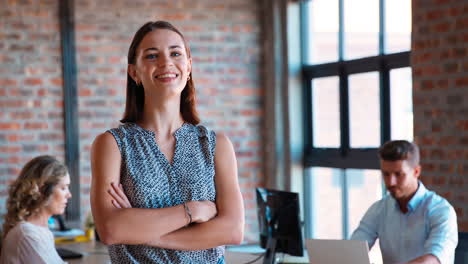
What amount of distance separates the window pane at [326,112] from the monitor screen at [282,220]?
1982 mm

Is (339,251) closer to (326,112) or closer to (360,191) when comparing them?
(360,191)

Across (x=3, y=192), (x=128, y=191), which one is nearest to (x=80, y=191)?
(x=3, y=192)

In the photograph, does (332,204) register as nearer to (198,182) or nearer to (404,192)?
(404,192)

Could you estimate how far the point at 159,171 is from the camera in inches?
80.0

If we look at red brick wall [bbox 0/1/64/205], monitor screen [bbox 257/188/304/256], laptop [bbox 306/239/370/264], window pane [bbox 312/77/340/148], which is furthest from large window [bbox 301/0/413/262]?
red brick wall [bbox 0/1/64/205]

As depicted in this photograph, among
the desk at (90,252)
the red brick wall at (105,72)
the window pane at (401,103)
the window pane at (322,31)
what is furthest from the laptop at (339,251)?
the red brick wall at (105,72)

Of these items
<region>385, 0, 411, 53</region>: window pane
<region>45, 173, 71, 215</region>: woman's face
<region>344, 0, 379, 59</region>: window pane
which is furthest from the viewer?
<region>344, 0, 379, 59</region>: window pane

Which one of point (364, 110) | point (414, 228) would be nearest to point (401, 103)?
point (364, 110)

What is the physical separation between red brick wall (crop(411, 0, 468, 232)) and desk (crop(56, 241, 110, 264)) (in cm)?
212

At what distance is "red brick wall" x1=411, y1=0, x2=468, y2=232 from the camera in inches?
161

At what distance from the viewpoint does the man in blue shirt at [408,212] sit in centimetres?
361

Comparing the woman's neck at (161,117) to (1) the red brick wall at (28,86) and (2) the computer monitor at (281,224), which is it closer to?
(2) the computer monitor at (281,224)

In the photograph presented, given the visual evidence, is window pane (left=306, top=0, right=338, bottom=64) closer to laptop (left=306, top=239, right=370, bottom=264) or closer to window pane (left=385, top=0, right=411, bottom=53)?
window pane (left=385, top=0, right=411, bottom=53)

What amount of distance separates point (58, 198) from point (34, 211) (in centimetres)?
18
